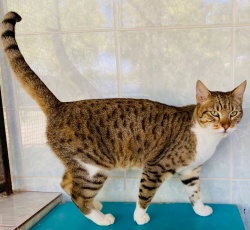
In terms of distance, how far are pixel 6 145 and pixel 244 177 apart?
100 centimetres

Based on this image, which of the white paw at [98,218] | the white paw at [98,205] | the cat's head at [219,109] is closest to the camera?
the cat's head at [219,109]

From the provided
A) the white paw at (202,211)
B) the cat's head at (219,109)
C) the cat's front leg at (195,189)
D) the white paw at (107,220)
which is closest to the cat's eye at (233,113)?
the cat's head at (219,109)

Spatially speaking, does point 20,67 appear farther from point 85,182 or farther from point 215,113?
point 215,113

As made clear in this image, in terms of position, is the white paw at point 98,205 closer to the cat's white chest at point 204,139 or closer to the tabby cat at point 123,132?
the tabby cat at point 123,132

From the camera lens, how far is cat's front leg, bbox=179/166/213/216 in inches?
42.3

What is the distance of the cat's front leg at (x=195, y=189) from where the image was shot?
1073mm

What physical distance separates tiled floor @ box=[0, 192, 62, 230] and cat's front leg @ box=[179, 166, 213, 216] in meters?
0.56

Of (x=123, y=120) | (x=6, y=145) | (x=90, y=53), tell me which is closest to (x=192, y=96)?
(x=123, y=120)

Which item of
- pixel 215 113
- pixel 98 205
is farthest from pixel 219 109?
pixel 98 205

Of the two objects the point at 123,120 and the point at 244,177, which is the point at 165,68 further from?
the point at 244,177

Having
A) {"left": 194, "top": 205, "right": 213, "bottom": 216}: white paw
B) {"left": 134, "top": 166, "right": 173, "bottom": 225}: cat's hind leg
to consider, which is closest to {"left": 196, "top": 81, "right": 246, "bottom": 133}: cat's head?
{"left": 134, "top": 166, "right": 173, "bottom": 225}: cat's hind leg

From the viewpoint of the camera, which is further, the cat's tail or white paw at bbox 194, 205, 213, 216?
white paw at bbox 194, 205, 213, 216

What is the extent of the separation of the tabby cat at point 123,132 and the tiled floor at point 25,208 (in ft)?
0.70

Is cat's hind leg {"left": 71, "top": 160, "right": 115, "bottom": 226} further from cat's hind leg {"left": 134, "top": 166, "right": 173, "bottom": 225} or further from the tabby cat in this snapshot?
cat's hind leg {"left": 134, "top": 166, "right": 173, "bottom": 225}
